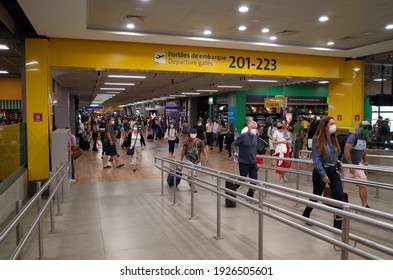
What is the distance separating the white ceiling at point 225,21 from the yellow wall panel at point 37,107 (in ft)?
1.53

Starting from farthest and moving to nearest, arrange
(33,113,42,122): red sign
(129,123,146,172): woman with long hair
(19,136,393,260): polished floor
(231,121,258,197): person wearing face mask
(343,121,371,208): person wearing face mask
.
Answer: (129,123,146,172): woman with long hair < (33,113,42,122): red sign < (231,121,258,197): person wearing face mask < (343,121,371,208): person wearing face mask < (19,136,393,260): polished floor

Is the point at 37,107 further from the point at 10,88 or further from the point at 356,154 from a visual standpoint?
the point at 10,88

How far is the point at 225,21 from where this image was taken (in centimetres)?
798

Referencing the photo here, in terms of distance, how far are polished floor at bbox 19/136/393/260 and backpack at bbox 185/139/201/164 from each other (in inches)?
29.5

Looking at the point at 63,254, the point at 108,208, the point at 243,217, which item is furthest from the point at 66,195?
the point at 243,217

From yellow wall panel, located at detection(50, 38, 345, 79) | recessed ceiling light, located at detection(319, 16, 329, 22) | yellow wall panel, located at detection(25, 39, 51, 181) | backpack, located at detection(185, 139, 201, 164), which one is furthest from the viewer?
yellow wall panel, located at detection(50, 38, 345, 79)

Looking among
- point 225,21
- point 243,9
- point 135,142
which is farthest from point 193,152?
point 135,142

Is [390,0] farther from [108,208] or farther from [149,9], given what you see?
[108,208]

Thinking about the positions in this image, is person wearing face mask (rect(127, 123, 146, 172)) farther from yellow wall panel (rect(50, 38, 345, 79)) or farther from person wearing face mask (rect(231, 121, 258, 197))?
person wearing face mask (rect(231, 121, 258, 197))

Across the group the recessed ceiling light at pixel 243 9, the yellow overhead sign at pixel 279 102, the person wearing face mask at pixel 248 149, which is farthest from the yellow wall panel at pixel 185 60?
the yellow overhead sign at pixel 279 102

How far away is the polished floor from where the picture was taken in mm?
4484

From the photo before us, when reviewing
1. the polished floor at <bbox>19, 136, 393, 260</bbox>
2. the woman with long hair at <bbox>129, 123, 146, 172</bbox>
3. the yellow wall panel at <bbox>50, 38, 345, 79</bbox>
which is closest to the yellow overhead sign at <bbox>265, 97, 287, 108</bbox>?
the yellow wall panel at <bbox>50, 38, 345, 79</bbox>

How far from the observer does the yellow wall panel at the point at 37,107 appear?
8.16 meters

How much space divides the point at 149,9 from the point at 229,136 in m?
8.42
